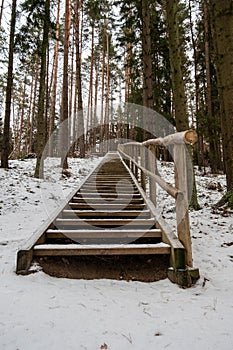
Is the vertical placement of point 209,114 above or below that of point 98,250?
above

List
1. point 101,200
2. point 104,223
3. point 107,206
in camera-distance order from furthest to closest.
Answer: point 101,200
point 107,206
point 104,223

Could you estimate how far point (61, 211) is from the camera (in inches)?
144

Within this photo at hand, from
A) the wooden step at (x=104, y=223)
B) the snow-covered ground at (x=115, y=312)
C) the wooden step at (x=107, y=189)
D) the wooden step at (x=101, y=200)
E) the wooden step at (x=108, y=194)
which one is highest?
the wooden step at (x=107, y=189)

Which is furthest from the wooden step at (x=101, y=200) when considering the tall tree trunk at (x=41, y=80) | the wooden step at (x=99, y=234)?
the tall tree trunk at (x=41, y=80)

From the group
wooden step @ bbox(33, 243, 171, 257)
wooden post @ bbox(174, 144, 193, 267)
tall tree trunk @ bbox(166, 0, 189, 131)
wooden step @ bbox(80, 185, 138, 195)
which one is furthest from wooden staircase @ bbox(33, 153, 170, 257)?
tall tree trunk @ bbox(166, 0, 189, 131)

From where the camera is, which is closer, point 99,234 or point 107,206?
point 99,234

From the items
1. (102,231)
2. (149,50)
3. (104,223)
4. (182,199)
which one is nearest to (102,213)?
(104,223)

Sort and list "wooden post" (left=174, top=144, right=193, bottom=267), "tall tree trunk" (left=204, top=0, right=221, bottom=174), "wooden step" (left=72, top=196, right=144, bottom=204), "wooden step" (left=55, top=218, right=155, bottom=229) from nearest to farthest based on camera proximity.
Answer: "wooden post" (left=174, top=144, right=193, bottom=267) → "wooden step" (left=55, top=218, right=155, bottom=229) → "wooden step" (left=72, top=196, right=144, bottom=204) → "tall tree trunk" (left=204, top=0, right=221, bottom=174)

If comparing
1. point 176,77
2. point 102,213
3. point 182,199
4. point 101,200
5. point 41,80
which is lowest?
point 102,213

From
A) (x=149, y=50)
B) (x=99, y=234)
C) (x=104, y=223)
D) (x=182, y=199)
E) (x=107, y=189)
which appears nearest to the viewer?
(x=182, y=199)

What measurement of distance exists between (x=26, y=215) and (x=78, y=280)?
2981 mm

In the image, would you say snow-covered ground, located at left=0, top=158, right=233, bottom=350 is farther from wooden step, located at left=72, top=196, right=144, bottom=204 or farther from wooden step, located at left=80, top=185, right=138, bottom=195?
wooden step, located at left=80, top=185, right=138, bottom=195

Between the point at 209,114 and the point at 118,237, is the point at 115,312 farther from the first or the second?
the point at 209,114

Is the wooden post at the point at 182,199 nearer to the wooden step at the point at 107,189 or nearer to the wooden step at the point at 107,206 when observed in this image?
the wooden step at the point at 107,206
